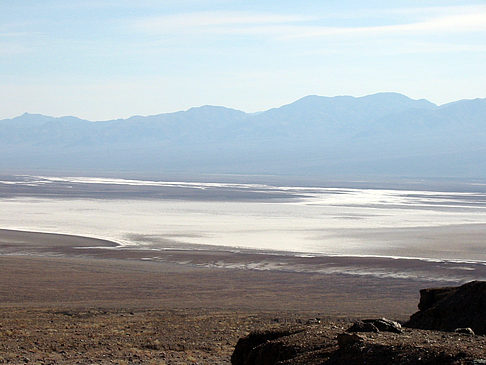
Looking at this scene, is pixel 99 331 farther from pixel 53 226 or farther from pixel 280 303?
pixel 53 226

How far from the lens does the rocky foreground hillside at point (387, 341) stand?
340 inches

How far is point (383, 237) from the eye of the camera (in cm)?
4178

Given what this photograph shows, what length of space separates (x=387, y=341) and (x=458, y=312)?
4674 mm

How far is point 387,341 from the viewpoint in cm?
931

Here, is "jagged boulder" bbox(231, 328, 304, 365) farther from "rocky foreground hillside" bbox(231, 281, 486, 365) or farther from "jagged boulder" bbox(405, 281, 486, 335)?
"jagged boulder" bbox(405, 281, 486, 335)

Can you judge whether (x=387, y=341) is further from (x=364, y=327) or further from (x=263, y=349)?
(x=263, y=349)

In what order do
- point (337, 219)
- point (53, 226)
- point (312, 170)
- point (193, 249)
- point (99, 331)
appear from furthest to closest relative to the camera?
point (312, 170) < point (337, 219) < point (53, 226) < point (193, 249) < point (99, 331)

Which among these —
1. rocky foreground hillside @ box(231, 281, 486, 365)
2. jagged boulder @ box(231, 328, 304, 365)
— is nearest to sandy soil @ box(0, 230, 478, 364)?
jagged boulder @ box(231, 328, 304, 365)

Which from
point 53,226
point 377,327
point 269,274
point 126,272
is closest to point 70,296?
point 126,272

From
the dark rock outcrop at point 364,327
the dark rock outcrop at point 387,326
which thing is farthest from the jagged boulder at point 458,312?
the dark rock outcrop at point 364,327

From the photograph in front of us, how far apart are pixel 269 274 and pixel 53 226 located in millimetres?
19162

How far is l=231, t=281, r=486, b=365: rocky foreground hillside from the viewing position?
863 centimetres

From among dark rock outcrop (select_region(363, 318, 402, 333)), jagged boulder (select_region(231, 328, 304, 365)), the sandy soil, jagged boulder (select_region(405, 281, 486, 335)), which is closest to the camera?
dark rock outcrop (select_region(363, 318, 402, 333))

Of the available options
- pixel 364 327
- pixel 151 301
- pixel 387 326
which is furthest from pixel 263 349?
pixel 151 301
